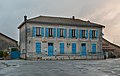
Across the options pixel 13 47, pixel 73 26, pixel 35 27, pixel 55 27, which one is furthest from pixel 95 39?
pixel 13 47

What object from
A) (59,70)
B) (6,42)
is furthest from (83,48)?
(59,70)

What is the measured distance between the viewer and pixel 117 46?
177 ft

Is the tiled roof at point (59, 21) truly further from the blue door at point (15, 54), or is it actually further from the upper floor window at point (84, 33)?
the blue door at point (15, 54)

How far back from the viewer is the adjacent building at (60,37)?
39.3 m

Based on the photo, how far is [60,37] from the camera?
41.4 m

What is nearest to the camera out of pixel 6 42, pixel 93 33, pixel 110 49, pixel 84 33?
pixel 84 33

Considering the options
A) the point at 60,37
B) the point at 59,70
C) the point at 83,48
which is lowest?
the point at 59,70

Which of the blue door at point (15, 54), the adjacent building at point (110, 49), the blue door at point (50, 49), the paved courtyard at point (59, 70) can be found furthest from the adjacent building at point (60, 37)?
the paved courtyard at point (59, 70)

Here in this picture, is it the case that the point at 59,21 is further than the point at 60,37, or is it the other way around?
the point at 59,21

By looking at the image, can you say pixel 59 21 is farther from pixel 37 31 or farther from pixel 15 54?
pixel 15 54

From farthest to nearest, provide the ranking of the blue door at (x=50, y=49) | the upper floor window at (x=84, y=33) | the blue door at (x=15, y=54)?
1. the upper floor window at (x=84, y=33)
2. the blue door at (x=15, y=54)
3. the blue door at (x=50, y=49)

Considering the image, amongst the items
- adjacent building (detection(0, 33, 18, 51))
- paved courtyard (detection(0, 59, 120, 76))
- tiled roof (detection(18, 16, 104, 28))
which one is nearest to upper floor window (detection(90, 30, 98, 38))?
tiled roof (detection(18, 16, 104, 28))

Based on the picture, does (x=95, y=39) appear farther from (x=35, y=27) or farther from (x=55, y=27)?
(x=35, y=27)

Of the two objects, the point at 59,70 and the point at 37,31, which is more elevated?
the point at 37,31
